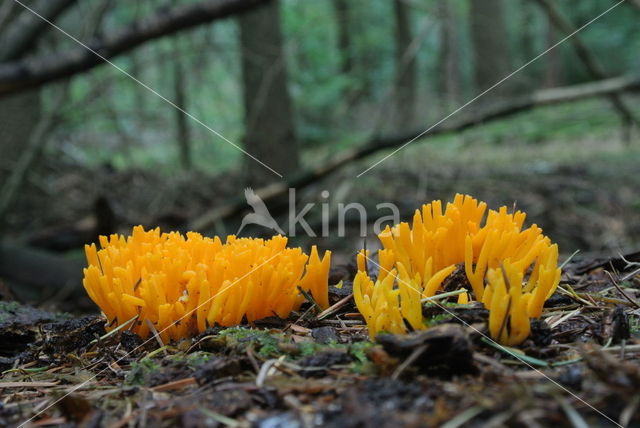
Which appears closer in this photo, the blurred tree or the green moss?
the green moss

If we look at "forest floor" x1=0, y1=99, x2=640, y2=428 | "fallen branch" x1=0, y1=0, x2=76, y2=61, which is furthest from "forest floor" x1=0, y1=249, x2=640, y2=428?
"fallen branch" x1=0, y1=0, x2=76, y2=61

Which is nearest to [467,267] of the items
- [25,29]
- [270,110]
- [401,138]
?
[401,138]

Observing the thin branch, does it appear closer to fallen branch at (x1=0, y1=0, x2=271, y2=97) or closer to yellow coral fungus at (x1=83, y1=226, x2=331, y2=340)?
fallen branch at (x1=0, y1=0, x2=271, y2=97)

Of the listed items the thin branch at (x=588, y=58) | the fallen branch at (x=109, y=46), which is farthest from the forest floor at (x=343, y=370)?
the thin branch at (x=588, y=58)

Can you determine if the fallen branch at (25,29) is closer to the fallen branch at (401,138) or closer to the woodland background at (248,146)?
the woodland background at (248,146)

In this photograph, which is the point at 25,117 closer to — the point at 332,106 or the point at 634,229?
the point at 634,229

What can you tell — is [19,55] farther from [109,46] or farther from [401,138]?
[401,138]

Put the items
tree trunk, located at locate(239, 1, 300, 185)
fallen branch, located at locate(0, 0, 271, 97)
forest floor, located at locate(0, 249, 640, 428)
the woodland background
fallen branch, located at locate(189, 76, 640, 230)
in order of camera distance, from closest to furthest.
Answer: forest floor, located at locate(0, 249, 640, 428)
fallen branch, located at locate(0, 0, 271, 97)
the woodland background
fallen branch, located at locate(189, 76, 640, 230)
tree trunk, located at locate(239, 1, 300, 185)
